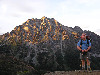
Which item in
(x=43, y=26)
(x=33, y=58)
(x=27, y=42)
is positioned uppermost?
(x=43, y=26)

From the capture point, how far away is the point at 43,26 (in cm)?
11725

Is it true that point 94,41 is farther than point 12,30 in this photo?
Yes

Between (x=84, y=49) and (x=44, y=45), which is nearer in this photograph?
(x=84, y=49)

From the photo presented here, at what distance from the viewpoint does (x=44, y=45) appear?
10431 centimetres

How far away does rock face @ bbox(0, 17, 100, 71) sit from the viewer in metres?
88.9

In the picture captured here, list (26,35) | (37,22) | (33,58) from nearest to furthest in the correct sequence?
(33,58), (26,35), (37,22)

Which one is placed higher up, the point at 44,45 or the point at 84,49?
the point at 44,45

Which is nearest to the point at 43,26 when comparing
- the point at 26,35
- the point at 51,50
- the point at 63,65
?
the point at 26,35

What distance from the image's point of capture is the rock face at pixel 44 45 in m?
88.9

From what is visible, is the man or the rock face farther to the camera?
the rock face

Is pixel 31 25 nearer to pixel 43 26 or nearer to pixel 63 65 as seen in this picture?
pixel 43 26

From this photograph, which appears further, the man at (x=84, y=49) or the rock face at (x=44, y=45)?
the rock face at (x=44, y=45)

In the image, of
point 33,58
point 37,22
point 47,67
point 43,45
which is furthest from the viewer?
point 37,22

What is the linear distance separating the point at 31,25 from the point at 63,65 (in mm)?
56856
